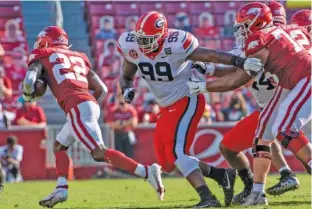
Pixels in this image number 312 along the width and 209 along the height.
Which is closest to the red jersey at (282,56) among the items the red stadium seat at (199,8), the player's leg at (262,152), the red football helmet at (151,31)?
the player's leg at (262,152)

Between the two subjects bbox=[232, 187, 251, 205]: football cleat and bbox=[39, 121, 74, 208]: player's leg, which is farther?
bbox=[232, 187, 251, 205]: football cleat

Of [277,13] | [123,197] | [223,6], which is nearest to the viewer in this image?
[277,13]

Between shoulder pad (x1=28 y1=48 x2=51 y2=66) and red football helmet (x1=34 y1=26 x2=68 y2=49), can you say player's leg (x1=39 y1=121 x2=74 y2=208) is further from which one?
red football helmet (x1=34 y1=26 x2=68 y2=49)

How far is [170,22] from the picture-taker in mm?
17844

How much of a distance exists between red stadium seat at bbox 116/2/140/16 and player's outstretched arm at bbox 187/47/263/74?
1120cm

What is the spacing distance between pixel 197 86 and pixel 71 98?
1.27 m

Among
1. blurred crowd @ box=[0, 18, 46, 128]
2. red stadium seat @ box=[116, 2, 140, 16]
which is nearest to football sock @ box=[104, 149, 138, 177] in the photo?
blurred crowd @ box=[0, 18, 46, 128]

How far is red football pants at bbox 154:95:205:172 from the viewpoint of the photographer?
6594 millimetres

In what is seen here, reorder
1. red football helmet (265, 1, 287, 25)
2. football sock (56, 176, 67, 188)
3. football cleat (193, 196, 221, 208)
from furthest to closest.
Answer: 1. red football helmet (265, 1, 287, 25)
2. football sock (56, 176, 67, 188)
3. football cleat (193, 196, 221, 208)

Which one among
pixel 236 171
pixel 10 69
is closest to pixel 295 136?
pixel 236 171

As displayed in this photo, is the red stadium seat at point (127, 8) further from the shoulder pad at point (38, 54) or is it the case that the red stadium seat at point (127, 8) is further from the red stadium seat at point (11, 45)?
the shoulder pad at point (38, 54)

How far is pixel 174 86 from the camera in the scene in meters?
6.88

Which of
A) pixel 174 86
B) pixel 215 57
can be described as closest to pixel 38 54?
pixel 174 86

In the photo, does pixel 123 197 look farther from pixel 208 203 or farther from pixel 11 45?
pixel 11 45
